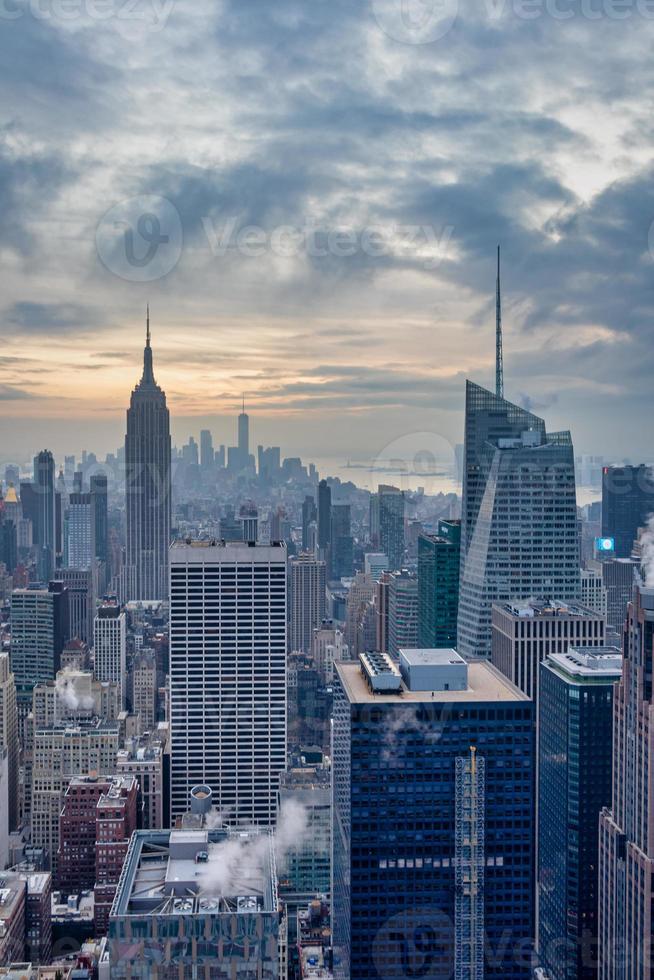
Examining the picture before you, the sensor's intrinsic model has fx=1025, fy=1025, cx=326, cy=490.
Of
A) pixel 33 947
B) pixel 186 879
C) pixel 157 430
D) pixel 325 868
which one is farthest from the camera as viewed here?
pixel 157 430

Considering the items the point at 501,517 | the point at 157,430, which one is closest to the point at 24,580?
the point at 157,430

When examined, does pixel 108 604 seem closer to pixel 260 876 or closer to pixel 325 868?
pixel 325 868

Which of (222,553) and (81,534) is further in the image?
Result: (81,534)

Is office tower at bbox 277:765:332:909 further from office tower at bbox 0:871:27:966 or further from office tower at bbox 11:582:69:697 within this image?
office tower at bbox 11:582:69:697

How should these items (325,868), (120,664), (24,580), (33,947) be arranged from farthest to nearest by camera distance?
(24,580)
(120,664)
(325,868)
(33,947)

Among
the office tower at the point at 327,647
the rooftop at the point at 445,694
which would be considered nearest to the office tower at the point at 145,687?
the office tower at the point at 327,647

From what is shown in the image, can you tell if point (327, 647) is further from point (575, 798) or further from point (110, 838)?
point (575, 798)

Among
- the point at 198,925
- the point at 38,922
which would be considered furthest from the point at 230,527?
the point at 198,925
